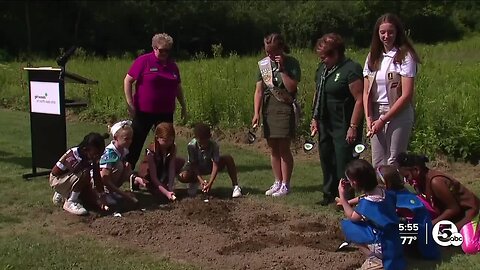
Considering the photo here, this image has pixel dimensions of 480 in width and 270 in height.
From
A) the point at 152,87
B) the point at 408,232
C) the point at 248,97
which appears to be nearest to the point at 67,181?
the point at 152,87

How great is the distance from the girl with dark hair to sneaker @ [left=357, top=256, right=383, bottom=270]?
0.79m

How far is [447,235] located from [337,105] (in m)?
1.74

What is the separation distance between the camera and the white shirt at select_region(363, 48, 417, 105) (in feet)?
19.5

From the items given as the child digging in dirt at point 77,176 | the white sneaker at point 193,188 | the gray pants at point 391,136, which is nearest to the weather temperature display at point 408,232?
the gray pants at point 391,136

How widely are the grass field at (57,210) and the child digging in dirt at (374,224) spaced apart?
42 centimetres

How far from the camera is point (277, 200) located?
295 inches

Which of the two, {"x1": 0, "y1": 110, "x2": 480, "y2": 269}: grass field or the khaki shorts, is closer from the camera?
{"x1": 0, "y1": 110, "x2": 480, "y2": 269}: grass field

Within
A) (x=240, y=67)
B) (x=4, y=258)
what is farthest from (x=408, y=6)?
(x=4, y=258)

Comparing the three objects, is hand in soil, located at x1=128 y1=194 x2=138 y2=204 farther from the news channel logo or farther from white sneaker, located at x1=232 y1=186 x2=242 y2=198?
the news channel logo

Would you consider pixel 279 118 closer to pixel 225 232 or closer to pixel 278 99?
pixel 278 99

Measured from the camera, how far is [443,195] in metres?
5.70

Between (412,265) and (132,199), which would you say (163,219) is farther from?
(412,265)

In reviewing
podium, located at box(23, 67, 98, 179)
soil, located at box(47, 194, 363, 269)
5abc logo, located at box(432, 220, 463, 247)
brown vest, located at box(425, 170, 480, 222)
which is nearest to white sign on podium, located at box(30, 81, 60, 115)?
podium, located at box(23, 67, 98, 179)

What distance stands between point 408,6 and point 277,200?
5349 centimetres
